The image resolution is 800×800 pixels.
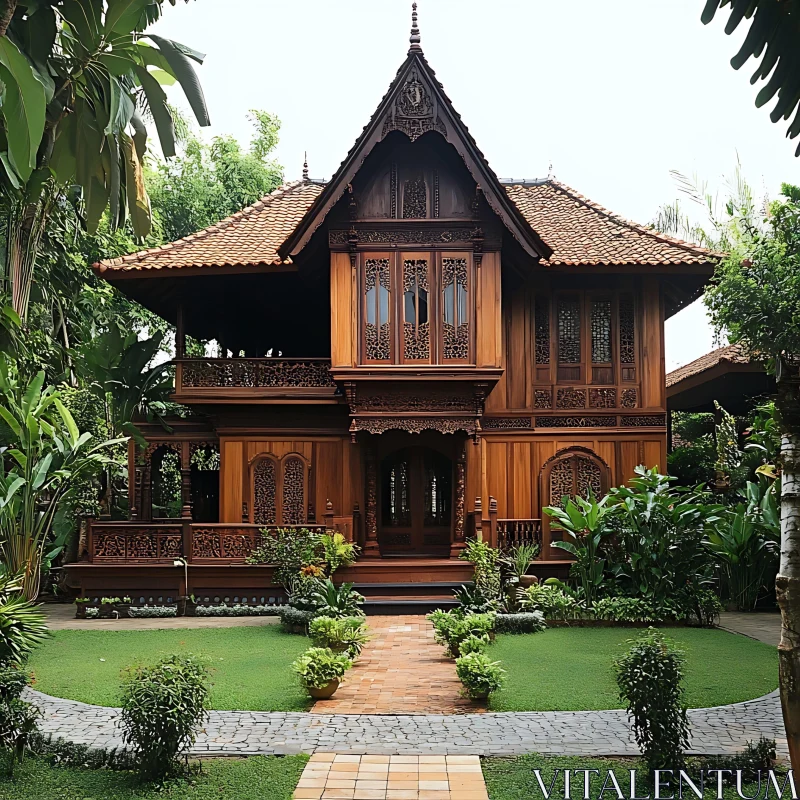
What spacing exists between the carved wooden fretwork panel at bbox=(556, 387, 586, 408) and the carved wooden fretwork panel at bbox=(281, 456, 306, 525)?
4983 mm

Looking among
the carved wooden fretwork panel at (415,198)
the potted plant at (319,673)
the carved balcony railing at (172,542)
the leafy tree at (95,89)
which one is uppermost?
the carved wooden fretwork panel at (415,198)

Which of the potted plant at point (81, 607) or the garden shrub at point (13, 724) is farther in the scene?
the potted plant at point (81, 607)

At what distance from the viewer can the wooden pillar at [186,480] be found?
16031 mm

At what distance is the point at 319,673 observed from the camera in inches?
314

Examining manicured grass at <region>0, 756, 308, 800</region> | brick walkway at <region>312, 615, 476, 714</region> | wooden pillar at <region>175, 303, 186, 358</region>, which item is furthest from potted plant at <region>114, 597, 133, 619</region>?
manicured grass at <region>0, 756, 308, 800</region>

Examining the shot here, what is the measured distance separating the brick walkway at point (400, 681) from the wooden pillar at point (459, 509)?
127 inches

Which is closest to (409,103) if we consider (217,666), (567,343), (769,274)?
(567,343)

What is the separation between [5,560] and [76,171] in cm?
606

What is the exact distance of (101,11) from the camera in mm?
8078

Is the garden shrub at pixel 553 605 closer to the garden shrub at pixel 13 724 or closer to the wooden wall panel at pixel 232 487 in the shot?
the wooden wall panel at pixel 232 487

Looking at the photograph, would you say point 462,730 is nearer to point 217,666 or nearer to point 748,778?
point 748,778

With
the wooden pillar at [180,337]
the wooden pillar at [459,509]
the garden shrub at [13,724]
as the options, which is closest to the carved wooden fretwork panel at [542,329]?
the wooden pillar at [459,509]

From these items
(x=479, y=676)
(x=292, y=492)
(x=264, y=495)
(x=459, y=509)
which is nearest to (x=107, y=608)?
(x=264, y=495)

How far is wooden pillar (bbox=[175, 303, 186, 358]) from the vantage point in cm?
1655
